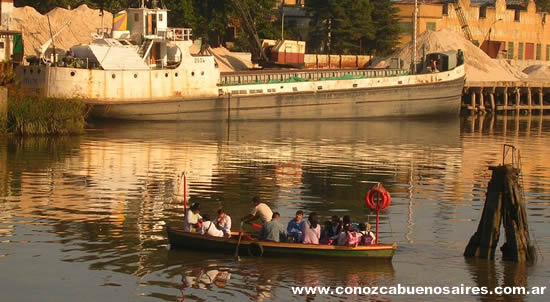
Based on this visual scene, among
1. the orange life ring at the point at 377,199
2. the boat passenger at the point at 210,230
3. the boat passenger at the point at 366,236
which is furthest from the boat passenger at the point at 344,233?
the boat passenger at the point at 210,230

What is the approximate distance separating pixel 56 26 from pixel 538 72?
50226 mm

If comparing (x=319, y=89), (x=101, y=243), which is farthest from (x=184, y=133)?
(x=101, y=243)

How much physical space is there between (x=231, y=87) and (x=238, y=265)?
46.7 meters

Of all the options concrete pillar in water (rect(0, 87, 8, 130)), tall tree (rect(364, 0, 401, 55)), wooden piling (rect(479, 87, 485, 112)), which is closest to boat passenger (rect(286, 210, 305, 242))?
concrete pillar in water (rect(0, 87, 8, 130))

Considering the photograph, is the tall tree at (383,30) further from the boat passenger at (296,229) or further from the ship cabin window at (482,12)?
the boat passenger at (296,229)

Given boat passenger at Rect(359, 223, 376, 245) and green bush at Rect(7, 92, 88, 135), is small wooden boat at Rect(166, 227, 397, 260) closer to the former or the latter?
boat passenger at Rect(359, 223, 376, 245)

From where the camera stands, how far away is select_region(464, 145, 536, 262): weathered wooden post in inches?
1086

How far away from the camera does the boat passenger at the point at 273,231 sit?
28391mm

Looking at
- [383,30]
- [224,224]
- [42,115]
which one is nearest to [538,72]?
[383,30]

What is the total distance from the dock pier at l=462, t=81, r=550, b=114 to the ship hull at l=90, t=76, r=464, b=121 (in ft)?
33.8

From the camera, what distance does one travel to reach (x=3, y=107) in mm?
53812

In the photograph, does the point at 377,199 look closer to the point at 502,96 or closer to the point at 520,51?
the point at 502,96

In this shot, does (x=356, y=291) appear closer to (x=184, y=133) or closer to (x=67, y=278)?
(x=67, y=278)

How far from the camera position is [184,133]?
210ft
